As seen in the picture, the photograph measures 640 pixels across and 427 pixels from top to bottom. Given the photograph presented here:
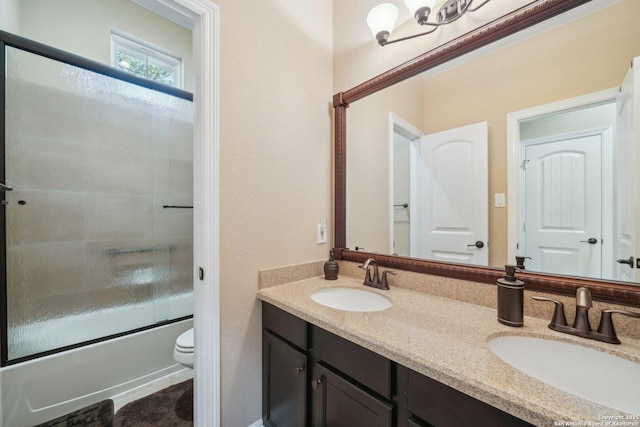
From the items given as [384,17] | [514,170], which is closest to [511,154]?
[514,170]

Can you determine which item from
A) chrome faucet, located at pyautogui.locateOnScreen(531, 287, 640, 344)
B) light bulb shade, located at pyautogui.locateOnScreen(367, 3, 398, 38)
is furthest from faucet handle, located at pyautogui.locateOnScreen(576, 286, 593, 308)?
light bulb shade, located at pyautogui.locateOnScreen(367, 3, 398, 38)

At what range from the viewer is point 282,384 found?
1.18m

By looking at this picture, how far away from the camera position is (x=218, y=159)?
114 centimetres

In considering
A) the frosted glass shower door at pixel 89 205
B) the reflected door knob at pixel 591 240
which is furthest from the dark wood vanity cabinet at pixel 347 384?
the frosted glass shower door at pixel 89 205

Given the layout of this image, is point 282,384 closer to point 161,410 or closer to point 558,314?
point 161,410

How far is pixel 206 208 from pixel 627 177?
59.5 inches

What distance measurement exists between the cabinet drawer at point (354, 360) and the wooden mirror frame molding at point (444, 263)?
567mm

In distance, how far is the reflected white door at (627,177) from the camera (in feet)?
2.60

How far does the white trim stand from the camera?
3.64 feet

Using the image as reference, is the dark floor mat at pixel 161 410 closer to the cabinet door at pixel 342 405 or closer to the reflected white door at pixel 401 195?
the cabinet door at pixel 342 405

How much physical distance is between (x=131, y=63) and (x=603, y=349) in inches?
143

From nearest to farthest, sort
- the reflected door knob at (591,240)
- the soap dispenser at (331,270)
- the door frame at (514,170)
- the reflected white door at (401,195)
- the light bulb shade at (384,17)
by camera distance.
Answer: the reflected door knob at (591,240), the door frame at (514,170), the light bulb shade at (384,17), the reflected white door at (401,195), the soap dispenser at (331,270)

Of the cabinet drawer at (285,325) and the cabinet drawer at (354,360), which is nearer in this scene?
the cabinet drawer at (354,360)

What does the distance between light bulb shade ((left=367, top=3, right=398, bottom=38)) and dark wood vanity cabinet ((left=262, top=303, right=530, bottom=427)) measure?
145 cm
